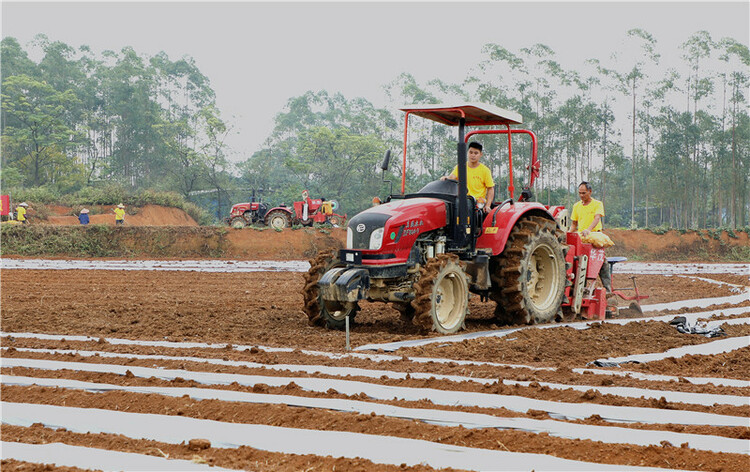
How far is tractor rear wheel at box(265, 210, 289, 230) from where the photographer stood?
29797 millimetres

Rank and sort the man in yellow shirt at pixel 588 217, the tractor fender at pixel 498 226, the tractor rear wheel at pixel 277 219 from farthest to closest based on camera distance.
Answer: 1. the tractor rear wheel at pixel 277 219
2. the man in yellow shirt at pixel 588 217
3. the tractor fender at pixel 498 226

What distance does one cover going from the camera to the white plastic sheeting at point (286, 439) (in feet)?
11.8

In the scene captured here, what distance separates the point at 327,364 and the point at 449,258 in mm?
2385

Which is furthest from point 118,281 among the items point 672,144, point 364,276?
point 672,144

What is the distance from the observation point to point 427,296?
25.3 feet

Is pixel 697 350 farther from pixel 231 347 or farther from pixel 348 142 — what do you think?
pixel 348 142

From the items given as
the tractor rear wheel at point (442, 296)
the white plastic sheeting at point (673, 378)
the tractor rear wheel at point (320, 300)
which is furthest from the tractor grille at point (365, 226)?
the white plastic sheeting at point (673, 378)

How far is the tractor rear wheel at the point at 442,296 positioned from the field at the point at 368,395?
24cm

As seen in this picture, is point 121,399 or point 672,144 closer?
point 121,399

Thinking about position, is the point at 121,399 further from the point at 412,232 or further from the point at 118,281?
the point at 118,281

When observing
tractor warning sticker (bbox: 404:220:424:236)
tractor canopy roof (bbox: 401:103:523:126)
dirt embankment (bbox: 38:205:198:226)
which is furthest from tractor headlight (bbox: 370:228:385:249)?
dirt embankment (bbox: 38:205:198:226)

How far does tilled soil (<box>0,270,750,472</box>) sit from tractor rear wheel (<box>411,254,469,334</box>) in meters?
0.28

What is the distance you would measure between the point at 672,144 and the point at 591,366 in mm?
39982

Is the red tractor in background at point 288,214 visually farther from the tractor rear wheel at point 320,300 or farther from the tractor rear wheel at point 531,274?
the tractor rear wheel at point 320,300
